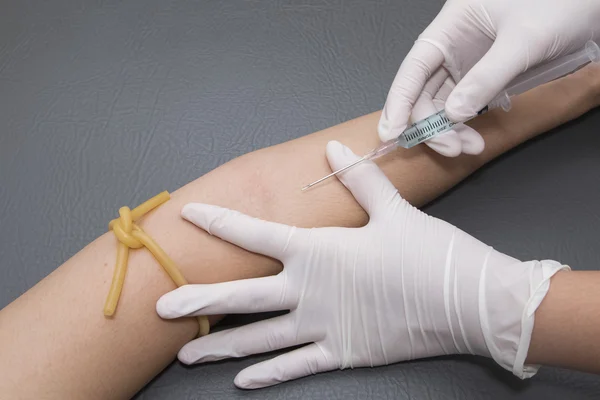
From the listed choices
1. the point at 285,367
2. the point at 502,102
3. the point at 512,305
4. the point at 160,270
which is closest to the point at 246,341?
the point at 285,367

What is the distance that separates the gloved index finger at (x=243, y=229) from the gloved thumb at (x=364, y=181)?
166mm

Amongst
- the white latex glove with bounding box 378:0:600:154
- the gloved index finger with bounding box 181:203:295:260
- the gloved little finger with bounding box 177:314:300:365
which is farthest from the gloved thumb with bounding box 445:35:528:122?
the gloved little finger with bounding box 177:314:300:365

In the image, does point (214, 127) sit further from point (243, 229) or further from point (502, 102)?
point (502, 102)

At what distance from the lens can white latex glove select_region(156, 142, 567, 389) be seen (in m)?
1.03

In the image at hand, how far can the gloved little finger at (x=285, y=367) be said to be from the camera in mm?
1116

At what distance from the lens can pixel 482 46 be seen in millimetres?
1282

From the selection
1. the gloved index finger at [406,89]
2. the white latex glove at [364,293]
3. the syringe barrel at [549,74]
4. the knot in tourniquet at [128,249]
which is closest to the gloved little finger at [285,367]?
the white latex glove at [364,293]

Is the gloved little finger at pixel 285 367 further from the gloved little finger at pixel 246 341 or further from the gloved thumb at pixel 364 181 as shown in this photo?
the gloved thumb at pixel 364 181

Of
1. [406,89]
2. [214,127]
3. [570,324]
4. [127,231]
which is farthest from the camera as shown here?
[214,127]

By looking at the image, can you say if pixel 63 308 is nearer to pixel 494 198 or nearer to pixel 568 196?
pixel 494 198

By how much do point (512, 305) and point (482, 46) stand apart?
0.60 metres

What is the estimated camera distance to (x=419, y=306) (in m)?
1.06

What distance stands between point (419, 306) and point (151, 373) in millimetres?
527

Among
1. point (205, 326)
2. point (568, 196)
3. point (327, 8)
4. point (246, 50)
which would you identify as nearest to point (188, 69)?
point (246, 50)
